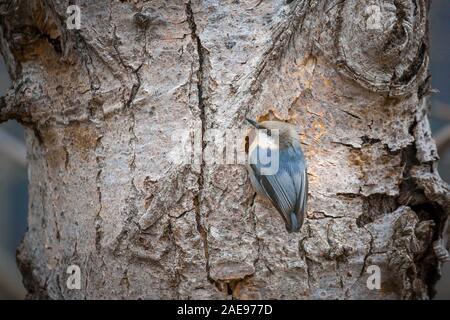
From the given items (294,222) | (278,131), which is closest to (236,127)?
(278,131)

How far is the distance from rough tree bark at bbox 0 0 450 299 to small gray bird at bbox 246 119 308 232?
1.1 inches

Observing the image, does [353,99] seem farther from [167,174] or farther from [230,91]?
[167,174]

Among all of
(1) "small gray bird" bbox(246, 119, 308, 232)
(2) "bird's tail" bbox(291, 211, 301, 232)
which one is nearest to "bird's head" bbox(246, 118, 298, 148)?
(1) "small gray bird" bbox(246, 119, 308, 232)

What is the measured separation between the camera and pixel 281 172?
105 centimetres

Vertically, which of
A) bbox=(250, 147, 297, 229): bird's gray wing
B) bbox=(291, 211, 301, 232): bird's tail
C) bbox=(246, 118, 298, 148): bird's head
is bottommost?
bbox=(291, 211, 301, 232): bird's tail

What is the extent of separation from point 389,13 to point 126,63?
0.46 m

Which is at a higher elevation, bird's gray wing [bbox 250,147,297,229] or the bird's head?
the bird's head

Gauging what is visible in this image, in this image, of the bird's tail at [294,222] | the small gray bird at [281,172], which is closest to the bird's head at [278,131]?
the small gray bird at [281,172]

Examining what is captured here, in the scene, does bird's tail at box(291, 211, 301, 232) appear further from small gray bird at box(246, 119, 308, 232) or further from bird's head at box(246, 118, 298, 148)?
bird's head at box(246, 118, 298, 148)

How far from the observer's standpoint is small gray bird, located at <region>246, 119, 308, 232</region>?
1034 mm

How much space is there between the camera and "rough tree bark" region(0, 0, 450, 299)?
3.45 feet

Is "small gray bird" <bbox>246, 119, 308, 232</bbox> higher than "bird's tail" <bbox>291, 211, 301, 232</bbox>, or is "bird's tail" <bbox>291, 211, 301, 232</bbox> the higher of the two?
"small gray bird" <bbox>246, 119, 308, 232</bbox>

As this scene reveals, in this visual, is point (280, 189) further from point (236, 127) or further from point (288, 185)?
point (236, 127)

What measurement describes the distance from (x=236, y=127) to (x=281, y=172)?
11 centimetres
